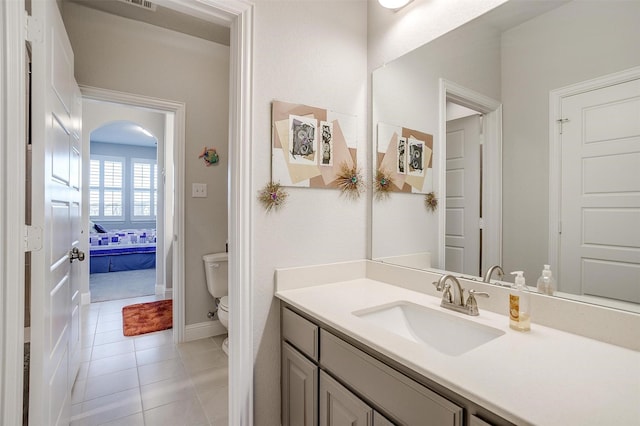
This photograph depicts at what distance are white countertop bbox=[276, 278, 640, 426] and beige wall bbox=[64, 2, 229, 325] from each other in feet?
6.70

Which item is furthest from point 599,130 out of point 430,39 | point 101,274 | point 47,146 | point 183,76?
point 101,274

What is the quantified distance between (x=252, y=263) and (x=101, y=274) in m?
5.37

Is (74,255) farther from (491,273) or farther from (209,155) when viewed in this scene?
(491,273)

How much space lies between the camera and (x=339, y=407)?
112cm

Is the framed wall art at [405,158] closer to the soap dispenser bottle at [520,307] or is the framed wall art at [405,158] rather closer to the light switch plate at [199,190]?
the soap dispenser bottle at [520,307]

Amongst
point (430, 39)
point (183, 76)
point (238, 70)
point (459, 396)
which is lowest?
point (459, 396)

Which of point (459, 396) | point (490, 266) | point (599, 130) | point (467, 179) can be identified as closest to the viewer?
point (459, 396)

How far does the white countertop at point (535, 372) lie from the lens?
2.05 ft

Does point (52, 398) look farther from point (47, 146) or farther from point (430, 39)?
point (430, 39)

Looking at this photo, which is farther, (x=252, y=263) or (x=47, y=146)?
(x=252, y=263)

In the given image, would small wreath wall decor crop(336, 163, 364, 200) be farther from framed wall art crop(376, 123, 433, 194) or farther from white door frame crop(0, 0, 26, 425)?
white door frame crop(0, 0, 26, 425)

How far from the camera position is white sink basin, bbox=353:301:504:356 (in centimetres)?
112

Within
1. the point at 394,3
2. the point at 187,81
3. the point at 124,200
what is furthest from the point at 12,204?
the point at 124,200

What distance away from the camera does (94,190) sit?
7.24 meters
